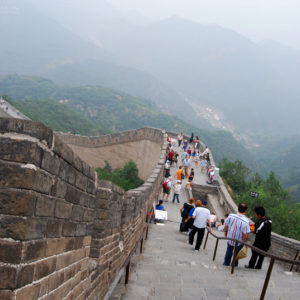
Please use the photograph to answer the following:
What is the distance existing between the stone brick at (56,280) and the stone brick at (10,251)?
526mm

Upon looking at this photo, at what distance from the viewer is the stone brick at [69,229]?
95.9 inches

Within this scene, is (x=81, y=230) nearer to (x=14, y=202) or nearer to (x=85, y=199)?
(x=85, y=199)

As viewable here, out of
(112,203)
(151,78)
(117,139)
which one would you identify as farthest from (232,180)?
(151,78)

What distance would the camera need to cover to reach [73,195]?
2.47 m

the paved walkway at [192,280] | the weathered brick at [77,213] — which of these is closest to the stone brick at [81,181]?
the weathered brick at [77,213]

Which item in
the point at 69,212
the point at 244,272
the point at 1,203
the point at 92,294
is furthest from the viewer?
the point at 244,272

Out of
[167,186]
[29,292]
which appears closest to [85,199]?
[29,292]

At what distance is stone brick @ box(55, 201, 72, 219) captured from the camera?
7.17 feet

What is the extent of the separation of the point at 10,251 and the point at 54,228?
1.56 ft

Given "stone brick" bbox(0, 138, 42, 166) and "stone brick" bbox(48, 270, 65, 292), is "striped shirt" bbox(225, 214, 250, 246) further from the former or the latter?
"stone brick" bbox(0, 138, 42, 166)

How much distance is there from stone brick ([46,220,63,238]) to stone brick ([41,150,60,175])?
31cm

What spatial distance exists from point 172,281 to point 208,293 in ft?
2.03

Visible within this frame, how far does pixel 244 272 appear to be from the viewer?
17.7 feet

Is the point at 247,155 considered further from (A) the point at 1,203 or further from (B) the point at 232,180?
(A) the point at 1,203
